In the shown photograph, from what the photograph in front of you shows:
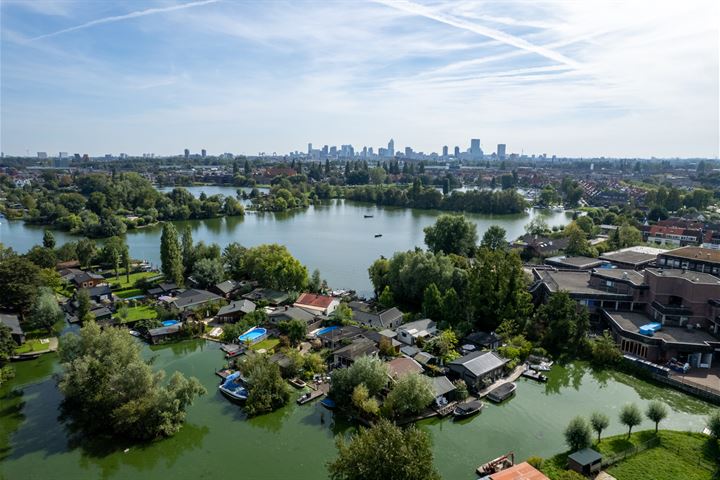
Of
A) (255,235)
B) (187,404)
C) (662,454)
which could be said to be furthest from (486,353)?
(255,235)

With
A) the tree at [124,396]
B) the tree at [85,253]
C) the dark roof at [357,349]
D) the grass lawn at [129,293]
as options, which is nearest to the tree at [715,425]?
the dark roof at [357,349]

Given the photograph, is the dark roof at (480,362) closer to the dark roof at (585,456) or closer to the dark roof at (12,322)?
the dark roof at (585,456)

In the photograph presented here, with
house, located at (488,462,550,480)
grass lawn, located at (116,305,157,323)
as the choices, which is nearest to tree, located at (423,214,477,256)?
grass lawn, located at (116,305,157,323)

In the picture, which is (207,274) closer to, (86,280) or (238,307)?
(238,307)

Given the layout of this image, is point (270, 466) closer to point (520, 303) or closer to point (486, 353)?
point (486, 353)

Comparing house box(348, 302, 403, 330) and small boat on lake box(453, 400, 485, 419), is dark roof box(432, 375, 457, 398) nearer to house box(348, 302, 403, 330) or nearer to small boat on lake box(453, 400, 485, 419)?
small boat on lake box(453, 400, 485, 419)

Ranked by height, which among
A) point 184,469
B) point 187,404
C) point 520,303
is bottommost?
point 184,469

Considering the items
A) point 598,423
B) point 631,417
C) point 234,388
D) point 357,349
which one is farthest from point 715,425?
point 234,388
